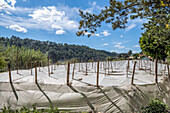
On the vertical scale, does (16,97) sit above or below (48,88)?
below

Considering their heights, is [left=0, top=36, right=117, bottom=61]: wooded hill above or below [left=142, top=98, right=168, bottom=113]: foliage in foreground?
above

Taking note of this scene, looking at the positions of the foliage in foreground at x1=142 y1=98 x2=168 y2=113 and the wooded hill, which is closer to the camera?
the foliage in foreground at x1=142 y1=98 x2=168 y2=113

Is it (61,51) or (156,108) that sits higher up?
(61,51)

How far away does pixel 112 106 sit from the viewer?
3945 mm

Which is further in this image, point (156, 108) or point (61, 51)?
point (61, 51)

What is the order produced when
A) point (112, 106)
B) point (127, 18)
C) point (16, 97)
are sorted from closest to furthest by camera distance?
point (127, 18)
point (112, 106)
point (16, 97)

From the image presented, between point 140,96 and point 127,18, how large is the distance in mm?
2868

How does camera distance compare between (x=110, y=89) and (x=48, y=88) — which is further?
(x=48, y=88)

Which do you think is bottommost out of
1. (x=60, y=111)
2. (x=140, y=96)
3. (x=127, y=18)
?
(x=60, y=111)

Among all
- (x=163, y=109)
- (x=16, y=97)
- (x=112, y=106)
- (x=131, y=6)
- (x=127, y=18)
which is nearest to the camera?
(x=131, y=6)

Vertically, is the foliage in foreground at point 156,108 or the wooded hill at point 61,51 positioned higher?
the wooded hill at point 61,51

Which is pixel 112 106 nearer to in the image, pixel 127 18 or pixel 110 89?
pixel 110 89

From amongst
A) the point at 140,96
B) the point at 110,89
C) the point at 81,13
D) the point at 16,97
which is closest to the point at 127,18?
the point at 81,13

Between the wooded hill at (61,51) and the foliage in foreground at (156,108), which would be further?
the wooded hill at (61,51)
